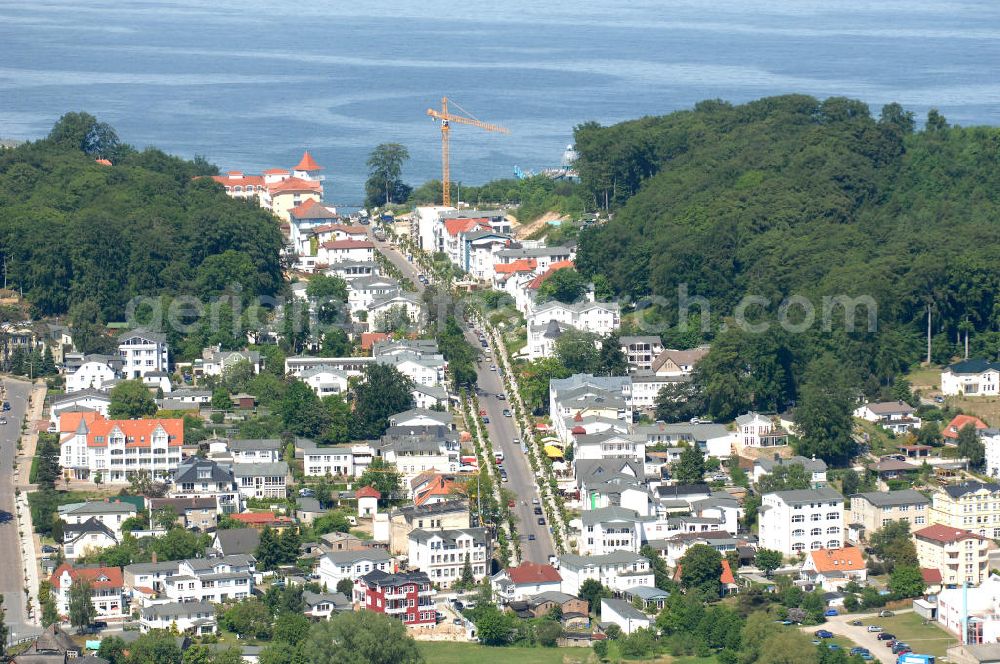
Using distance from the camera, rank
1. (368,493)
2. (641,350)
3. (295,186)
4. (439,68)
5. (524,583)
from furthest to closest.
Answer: (439,68) < (295,186) < (641,350) < (368,493) < (524,583)

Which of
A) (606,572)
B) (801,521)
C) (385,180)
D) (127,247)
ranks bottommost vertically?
(606,572)

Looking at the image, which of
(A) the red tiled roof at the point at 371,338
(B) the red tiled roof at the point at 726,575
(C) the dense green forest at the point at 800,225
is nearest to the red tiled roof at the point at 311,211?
(C) the dense green forest at the point at 800,225

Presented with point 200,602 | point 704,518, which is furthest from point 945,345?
point 200,602

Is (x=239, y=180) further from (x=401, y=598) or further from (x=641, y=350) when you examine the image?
(x=401, y=598)

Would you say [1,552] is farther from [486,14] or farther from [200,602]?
[486,14]

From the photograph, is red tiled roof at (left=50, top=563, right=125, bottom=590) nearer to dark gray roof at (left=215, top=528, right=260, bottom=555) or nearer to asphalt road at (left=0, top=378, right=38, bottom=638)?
asphalt road at (left=0, top=378, right=38, bottom=638)

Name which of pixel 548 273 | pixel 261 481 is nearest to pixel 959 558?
pixel 261 481
